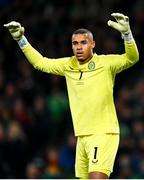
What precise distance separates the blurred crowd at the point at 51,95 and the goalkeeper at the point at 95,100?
4.32m

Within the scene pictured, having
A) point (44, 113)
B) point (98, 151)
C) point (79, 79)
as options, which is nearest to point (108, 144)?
point (98, 151)

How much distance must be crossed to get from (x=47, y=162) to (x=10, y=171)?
0.74m

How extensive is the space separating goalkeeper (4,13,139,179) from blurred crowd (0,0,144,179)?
4316 millimetres

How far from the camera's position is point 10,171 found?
591 inches

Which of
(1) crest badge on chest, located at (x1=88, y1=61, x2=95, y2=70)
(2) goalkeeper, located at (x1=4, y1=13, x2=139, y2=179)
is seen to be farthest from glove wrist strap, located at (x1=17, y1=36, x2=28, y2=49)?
(1) crest badge on chest, located at (x1=88, y1=61, x2=95, y2=70)

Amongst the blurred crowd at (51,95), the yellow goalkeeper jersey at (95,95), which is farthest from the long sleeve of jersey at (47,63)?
the blurred crowd at (51,95)

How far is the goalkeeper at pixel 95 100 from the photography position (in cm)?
1055

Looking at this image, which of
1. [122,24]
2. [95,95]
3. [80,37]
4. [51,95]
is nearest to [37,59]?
[80,37]

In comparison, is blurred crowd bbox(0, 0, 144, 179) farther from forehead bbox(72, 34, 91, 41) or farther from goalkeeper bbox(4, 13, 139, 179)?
forehead bbox(72, 34, 91, 41)

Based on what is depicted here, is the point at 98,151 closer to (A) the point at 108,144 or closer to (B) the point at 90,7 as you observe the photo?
(A) the point at 108,144

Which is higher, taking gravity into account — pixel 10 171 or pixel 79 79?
pixel 79 79

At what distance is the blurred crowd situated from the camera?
15.3 metres

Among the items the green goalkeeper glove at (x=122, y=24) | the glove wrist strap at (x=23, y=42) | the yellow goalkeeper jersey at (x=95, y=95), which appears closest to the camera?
the green goalkeeper glove at (x=122, y=24)

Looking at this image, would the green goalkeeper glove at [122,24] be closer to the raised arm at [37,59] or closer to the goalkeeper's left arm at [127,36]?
the goalkeeper's left arm at [127,36]
